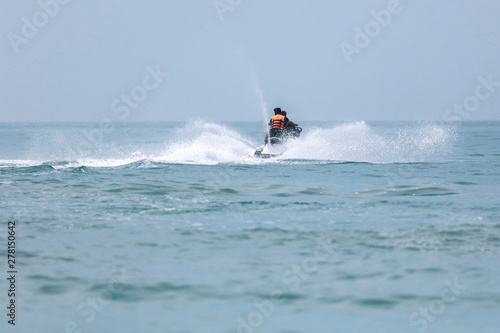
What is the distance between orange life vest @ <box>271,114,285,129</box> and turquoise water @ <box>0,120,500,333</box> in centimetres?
914

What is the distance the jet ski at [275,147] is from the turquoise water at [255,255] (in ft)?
29.5

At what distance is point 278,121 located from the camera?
2769 cm

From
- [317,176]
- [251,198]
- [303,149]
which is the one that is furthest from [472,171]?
[251,198]

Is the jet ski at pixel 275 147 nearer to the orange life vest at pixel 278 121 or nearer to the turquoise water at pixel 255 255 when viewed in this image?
the orange life vest at pixel 278 121

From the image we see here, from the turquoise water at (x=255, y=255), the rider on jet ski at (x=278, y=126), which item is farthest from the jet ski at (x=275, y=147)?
the turquoise water at (x=255, y=255)

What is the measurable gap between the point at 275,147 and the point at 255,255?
19.0 meters

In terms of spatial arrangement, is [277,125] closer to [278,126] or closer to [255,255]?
[278,126]

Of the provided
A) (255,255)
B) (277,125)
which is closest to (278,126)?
(277,125)

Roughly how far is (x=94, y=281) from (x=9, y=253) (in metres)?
2.36

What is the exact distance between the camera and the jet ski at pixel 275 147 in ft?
91.0

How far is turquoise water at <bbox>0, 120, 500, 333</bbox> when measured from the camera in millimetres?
Answer: 6789

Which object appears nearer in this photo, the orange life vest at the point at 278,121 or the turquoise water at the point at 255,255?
the turquoise water at the point at 255,255

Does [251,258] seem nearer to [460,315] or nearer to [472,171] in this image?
[460,315]

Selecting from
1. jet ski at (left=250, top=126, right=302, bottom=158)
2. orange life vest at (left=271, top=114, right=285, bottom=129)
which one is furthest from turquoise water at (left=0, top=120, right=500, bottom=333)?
orange life vest at (left=271, top=114, right=285, bottom=129)
